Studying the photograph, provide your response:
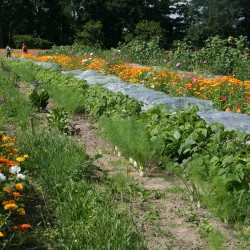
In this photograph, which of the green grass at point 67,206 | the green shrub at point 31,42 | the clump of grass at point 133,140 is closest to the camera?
the green grass at point 67,206

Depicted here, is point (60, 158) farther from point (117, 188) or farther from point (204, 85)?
point (204, 85)

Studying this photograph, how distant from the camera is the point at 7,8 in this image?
4347cm

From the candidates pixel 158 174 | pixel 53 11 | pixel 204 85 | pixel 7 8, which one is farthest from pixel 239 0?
pixel 158 174

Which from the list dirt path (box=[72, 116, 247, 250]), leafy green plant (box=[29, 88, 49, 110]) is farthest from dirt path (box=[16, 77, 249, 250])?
leafy green plant (box=[29, 88, 49, 110])

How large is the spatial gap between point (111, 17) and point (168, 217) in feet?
140

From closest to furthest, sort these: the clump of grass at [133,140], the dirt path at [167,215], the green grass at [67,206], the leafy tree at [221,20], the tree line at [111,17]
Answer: the green grass at [67,206] → the dirt path at [167,215] → the clump of grass at [133,140] → the leafy tree at [221,20] → the tree line at [111,17]

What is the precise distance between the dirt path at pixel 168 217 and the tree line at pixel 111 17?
3627 cm

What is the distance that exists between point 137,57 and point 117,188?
38.2ft

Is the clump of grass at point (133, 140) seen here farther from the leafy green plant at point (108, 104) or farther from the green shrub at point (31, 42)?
the green shrub at point (31, 42)

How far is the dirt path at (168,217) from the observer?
281 centimetres

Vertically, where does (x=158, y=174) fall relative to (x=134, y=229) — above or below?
below

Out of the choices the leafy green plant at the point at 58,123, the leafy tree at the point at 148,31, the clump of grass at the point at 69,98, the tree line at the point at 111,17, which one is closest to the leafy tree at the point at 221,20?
the tree line at the point at 111,17

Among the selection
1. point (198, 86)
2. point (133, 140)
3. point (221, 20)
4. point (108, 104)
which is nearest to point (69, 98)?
point (108, 104)

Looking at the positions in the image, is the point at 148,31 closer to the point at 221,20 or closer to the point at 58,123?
the point at 221,20
